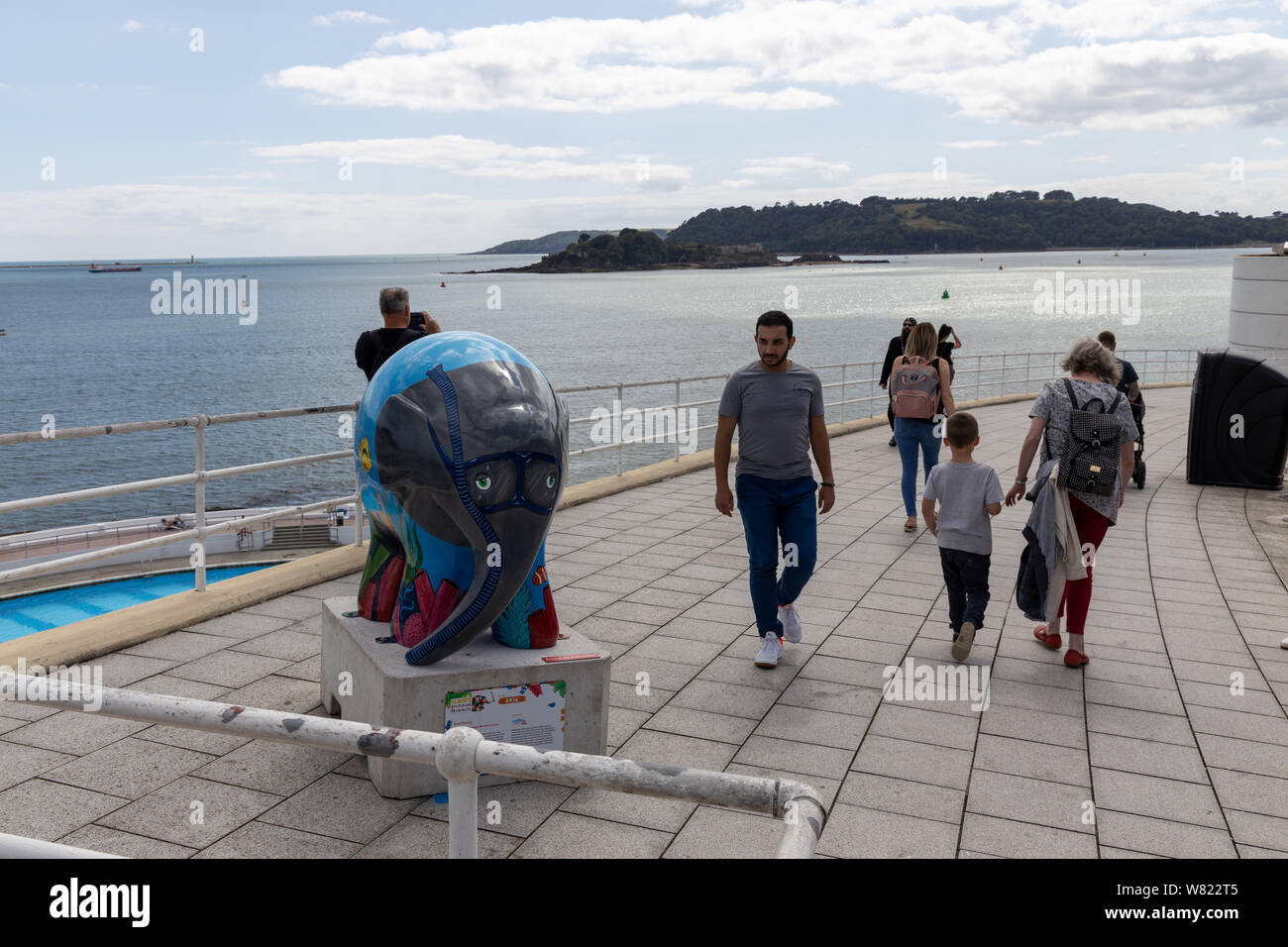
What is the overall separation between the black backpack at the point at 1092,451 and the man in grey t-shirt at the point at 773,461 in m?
1.24

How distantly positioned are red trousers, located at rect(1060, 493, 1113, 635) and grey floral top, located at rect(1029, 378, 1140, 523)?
46 millimetres

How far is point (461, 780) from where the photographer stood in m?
2.20

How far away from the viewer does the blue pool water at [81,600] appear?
23.8m

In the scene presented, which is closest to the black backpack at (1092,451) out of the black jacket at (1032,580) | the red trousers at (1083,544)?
the red trousers at (1083,544)

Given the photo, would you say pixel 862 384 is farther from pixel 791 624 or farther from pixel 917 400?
pixel 791 624

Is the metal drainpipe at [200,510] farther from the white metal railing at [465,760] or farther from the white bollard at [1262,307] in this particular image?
the white bollard at [1262,307]

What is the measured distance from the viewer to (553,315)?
136875 mm

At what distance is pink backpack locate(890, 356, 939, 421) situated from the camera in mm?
8641

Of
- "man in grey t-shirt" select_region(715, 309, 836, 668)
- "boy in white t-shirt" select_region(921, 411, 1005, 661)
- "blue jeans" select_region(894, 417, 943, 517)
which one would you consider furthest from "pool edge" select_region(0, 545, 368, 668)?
"blue jeans" select_region(894, 417, 943, 517)

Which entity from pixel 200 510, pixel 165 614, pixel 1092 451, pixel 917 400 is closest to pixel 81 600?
pixel 200 510

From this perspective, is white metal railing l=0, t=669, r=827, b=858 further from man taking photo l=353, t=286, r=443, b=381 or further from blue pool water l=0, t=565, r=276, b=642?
blue pool water l=0, t=565, r=276, b=642

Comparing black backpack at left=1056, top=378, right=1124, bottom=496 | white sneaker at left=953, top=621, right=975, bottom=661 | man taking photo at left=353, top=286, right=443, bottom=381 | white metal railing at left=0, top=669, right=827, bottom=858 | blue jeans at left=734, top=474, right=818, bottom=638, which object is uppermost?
man taking photo at left=353, top=286, right=443, bottom=381

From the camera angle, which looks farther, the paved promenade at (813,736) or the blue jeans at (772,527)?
the blue jeans at (772,527)
